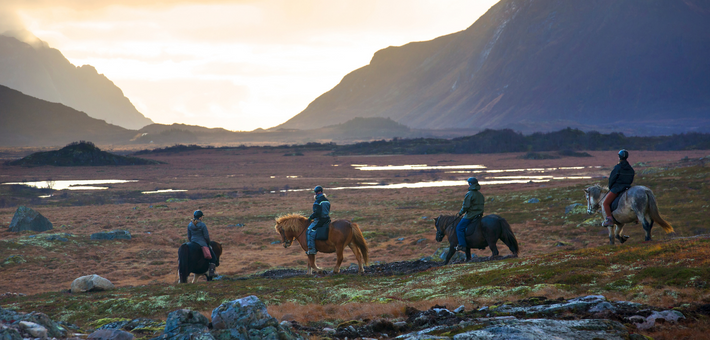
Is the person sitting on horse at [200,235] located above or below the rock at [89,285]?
above

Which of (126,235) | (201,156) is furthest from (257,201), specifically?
(201,156)

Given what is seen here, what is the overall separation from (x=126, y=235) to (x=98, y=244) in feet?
6.78

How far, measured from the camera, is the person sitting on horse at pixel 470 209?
53.8 feet

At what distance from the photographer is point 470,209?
16.6 meters

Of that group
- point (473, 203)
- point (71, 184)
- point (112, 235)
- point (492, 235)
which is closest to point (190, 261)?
point (473, 203)

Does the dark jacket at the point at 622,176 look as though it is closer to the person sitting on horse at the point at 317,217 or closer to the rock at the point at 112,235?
the person sitting on horse at the point at 317,217

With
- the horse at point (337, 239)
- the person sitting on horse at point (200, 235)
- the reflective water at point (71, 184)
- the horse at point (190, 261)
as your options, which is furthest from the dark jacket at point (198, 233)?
the reflective water at point (71, 184)

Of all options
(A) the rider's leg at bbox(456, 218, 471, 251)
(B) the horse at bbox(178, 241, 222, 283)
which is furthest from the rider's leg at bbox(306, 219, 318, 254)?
(A) the rider's leg at bbox(456, 218, 471, 251)

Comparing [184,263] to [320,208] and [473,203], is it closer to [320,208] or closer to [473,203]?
[320,208]

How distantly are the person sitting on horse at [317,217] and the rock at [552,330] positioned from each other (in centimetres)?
968

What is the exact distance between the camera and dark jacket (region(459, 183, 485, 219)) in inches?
645

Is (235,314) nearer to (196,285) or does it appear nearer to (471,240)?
(196,285)

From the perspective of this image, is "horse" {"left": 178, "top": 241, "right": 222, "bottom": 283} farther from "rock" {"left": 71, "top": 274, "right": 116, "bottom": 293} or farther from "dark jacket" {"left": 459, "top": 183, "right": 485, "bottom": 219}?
"dark jacket" {"left": 459, "top": 183, "right": 485, "bottom": 219}

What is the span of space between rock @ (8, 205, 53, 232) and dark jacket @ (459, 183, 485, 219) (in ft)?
91.3
